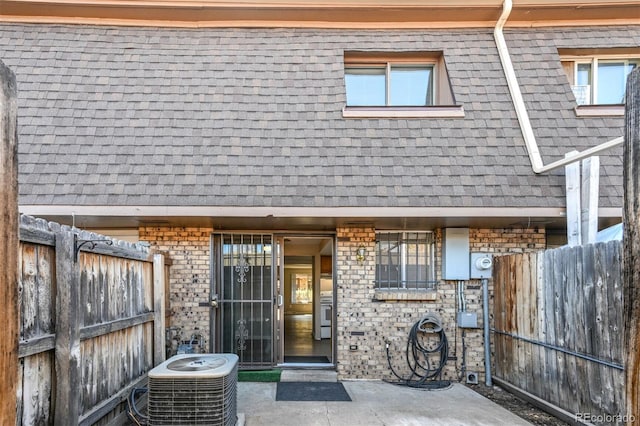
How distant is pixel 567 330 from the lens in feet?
13.3

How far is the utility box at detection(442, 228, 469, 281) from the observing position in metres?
5.64

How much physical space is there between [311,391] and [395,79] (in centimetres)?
486

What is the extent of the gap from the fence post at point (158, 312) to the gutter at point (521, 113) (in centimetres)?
500

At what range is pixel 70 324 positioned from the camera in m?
2.85

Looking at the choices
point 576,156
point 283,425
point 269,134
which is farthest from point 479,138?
point 283,425

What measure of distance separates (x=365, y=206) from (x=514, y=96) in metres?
2.93

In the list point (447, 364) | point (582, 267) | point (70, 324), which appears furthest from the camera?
point (447, 364)

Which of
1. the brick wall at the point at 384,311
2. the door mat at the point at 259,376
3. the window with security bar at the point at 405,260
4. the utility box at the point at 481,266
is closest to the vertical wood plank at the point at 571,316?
the utility box at the point at 481,266

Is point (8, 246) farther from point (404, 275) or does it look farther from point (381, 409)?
point (404, 275)

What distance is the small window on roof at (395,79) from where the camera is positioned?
20.9ft

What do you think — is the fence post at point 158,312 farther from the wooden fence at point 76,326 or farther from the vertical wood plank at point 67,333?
the vertical wood plank at point 67,333

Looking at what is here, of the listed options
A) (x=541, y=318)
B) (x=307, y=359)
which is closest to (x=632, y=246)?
(x=541, y=318)

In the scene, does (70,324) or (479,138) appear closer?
(70,324)

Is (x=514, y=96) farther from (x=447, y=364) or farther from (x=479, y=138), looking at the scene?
(x=447, y=364)
